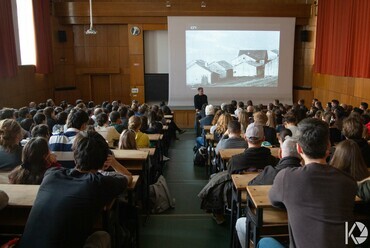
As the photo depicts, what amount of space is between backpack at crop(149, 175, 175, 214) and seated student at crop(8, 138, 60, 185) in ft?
5.95

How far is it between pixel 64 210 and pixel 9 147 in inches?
65.6

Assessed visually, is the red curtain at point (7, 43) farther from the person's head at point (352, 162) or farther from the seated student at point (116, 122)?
the person's head at point (352, 162)

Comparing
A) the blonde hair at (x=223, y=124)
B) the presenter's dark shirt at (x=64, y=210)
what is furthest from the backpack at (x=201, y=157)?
the presenter's dark shirt at (x=64, y=210)

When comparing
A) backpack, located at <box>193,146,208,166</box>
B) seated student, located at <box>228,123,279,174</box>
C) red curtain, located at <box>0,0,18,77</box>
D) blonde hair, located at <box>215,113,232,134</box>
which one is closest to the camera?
seated student, located at <box>228,123,279,174</box>

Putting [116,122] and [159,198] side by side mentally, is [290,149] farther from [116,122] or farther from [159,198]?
[116,122]

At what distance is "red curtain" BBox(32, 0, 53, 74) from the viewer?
10.1m

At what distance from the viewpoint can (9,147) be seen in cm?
334

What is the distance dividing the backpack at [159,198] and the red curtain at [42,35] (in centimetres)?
744

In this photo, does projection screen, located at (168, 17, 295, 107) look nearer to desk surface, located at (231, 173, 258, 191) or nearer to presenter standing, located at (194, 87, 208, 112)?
presenter standing, located at (194, 87, 208, 112)

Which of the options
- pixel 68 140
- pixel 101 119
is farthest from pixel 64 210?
pixel 101 119

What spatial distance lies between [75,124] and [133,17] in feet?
26.8

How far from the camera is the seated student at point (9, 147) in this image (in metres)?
3.28

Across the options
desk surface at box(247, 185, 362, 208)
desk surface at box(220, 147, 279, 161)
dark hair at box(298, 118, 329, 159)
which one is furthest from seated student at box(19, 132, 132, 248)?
desk surface at box(220, 147, 279, 161)

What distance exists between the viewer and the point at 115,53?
12.2 metres
